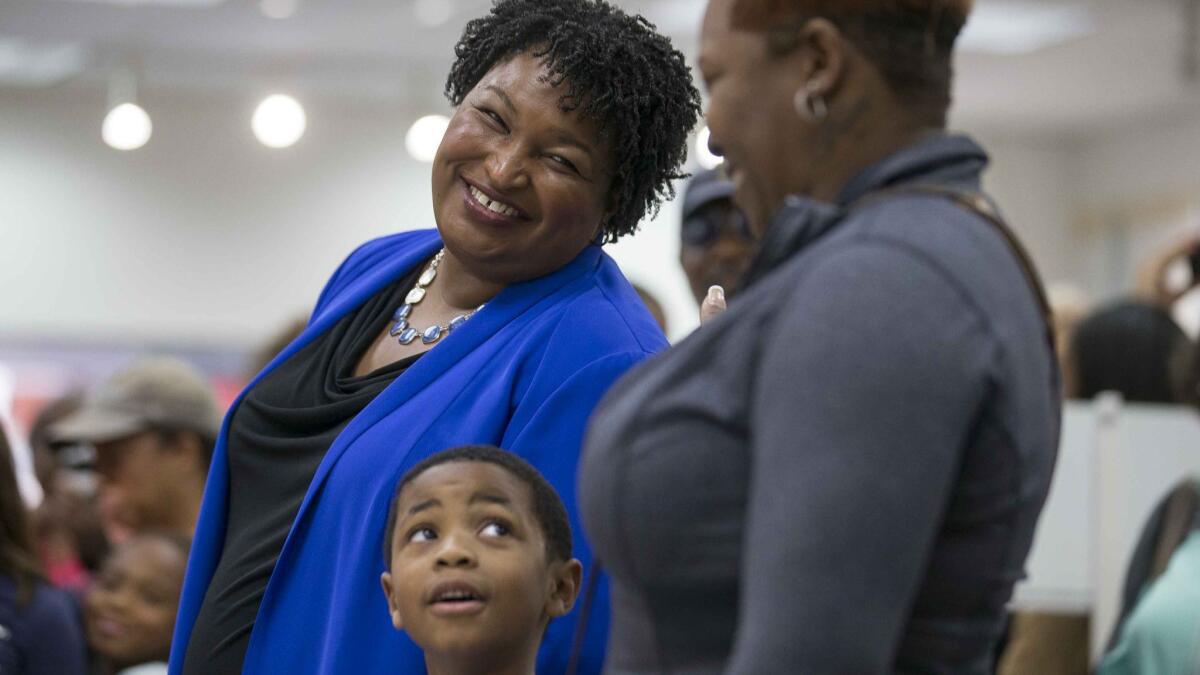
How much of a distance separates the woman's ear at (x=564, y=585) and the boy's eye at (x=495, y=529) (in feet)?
0.27

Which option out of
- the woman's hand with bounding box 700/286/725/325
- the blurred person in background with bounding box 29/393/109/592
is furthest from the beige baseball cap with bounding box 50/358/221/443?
the woman's hand with bounding box 700/286/725/325

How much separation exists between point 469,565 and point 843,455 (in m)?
0.83

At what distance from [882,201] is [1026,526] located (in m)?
0.27

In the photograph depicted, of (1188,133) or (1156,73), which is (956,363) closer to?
(1156,73)

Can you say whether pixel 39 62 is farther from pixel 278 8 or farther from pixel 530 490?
pixel 530 490

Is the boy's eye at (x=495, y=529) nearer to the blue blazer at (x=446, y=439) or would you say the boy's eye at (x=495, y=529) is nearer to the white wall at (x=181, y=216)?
the blue blazer at (x=446, y=439)

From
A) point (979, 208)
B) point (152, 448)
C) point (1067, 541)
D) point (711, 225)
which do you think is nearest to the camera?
point (979, 208)

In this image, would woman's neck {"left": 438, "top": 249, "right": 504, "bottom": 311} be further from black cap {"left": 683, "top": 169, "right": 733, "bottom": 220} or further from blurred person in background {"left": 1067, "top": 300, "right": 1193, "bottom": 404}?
blurred person in background {"left": 1067, "top": 300, "right": 1193, "bottom": 404}

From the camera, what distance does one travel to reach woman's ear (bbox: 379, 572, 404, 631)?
6.40ft

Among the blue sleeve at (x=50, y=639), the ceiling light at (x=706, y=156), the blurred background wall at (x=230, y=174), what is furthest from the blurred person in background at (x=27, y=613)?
the blurred background wall at (x=230, y=174)

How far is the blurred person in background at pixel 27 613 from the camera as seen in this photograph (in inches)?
133

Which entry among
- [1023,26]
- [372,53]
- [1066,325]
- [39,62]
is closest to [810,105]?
[1066,325]

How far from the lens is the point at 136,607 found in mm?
3729

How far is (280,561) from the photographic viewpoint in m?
2.13
